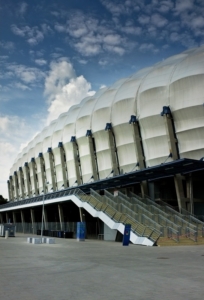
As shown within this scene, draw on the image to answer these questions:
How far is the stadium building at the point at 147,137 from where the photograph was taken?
4584 centimetres

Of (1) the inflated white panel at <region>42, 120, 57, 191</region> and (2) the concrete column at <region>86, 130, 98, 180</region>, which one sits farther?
(1) the inflated white panel at <region>42, 120, 57, 191</region>

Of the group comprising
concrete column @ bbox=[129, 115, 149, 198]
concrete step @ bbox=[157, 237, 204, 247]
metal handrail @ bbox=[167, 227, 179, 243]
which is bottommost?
concrete step @ bbox=[157, 237, 204, 247]

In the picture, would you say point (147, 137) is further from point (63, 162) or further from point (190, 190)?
point (63, 162)

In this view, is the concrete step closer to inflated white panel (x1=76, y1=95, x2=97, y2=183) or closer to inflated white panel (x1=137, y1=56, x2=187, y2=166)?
inflated white panel (x1=137, y1=56, x2=187, y2=166)

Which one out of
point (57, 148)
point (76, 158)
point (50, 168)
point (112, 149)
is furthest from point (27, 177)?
point (112, 149)

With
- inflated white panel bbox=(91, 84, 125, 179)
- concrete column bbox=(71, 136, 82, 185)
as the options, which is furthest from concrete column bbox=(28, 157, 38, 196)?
inflated white panel bbox=(91, 84, 125, 179)

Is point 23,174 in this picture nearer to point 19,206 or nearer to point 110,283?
point 19,206

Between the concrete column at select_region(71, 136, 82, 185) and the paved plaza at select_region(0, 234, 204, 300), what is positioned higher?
the concrete column at select_region(71, 136, 82, 185)

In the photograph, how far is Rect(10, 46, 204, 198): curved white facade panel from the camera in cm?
4659

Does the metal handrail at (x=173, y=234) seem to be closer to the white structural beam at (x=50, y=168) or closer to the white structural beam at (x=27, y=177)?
the white structural beam at (x=50, y=168)

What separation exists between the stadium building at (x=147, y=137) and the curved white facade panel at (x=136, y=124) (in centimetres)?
13

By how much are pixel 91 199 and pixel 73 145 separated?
76.0ft

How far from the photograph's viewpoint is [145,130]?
51375 mm

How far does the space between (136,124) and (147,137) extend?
2.60 meters
